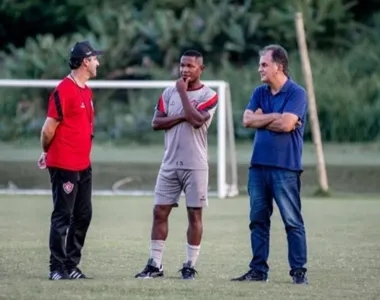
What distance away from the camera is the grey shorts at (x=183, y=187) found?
11984 millimetres

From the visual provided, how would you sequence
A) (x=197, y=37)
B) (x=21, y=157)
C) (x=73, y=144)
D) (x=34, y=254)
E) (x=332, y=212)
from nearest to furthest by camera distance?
(x=73, y=144)
(x=34, y=254)
(x=332, y=212)
(x=21, y=157)
(x=197, y=37)

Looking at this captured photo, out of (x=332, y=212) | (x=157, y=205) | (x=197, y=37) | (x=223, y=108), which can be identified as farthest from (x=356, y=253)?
(x=197, y=37)

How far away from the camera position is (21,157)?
26.5 meters

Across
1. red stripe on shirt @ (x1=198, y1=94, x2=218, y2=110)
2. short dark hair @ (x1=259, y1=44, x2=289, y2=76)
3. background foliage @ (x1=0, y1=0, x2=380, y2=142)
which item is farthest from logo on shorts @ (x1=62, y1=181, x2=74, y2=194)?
background foliage @ (x1=0, y1=0, x2=380, y2=142)

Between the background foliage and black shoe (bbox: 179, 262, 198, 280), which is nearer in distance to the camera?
black shoe (bbox: 179, 262, 198, 280)

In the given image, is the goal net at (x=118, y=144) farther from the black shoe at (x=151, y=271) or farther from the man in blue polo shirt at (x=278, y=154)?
the man in blue polo shirt at (x=278, y=154)

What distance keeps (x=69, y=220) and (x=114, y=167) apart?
16407 mm

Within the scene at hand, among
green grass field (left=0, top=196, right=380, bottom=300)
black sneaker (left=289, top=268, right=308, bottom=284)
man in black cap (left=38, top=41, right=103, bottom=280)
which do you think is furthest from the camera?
man in black cap (left=38, top=41, right=103, bottom=280)

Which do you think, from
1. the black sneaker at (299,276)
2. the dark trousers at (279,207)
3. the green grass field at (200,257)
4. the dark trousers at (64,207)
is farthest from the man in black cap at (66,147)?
the black sneaker at (299,276)

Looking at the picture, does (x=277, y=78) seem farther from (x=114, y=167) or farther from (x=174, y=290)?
(x=114, y=167)

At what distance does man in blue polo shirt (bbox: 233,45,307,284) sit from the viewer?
11.6m

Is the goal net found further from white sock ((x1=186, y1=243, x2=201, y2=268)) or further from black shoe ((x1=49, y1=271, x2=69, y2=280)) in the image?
black shoe ((x1=49, y1=271, x2=69, y2=280))

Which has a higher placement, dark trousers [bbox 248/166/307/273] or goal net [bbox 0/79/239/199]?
goal net [bbox 0/79/239/199]

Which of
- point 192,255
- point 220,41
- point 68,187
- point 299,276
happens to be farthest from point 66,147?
point 220,41
